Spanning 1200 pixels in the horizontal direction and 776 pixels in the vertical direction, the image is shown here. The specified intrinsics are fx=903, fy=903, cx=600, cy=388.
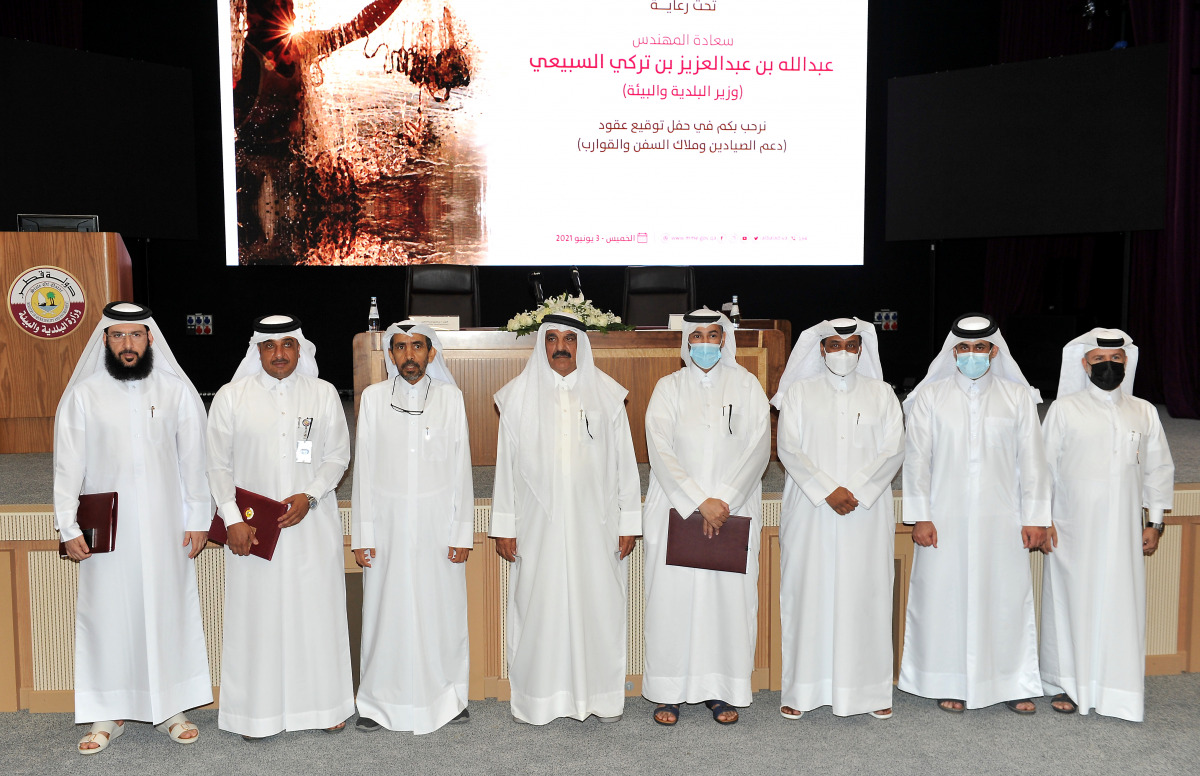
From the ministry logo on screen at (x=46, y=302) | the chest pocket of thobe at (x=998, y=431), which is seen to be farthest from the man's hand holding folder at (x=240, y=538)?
the chest pocket of thobe at (x=998, y=431)

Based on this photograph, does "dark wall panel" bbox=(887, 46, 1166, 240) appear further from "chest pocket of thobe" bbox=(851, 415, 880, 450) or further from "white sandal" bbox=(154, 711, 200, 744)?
"white sandal" bbox=(154, 711, 200, 744)

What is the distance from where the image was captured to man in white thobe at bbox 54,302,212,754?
3051 mm

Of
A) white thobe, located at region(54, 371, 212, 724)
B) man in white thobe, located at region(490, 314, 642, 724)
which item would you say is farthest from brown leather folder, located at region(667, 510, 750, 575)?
white thobe, located at region(54, 371, 212, 724)

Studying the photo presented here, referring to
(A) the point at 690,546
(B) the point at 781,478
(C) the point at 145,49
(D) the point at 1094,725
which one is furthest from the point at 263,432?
(C) the point at 145,49

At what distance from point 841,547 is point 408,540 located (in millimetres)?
1549

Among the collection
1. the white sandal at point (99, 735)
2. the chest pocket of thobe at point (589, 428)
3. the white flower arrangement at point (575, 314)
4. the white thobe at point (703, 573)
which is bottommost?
the white sandal at point (99, 735)

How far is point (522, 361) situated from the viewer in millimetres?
4465

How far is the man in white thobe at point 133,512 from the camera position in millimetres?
3051

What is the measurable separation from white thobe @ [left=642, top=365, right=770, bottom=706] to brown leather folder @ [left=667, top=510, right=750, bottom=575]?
0.24 feet

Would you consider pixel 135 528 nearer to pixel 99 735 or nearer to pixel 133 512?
pixel 133 512

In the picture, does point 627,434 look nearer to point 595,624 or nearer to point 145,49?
point 595,624

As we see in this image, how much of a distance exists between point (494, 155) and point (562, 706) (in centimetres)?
463

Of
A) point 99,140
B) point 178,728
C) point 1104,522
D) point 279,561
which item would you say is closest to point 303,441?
point 279,561

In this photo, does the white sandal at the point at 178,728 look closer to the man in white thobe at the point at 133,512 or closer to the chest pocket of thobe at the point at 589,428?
the man in white thobe at the point at 133,512
